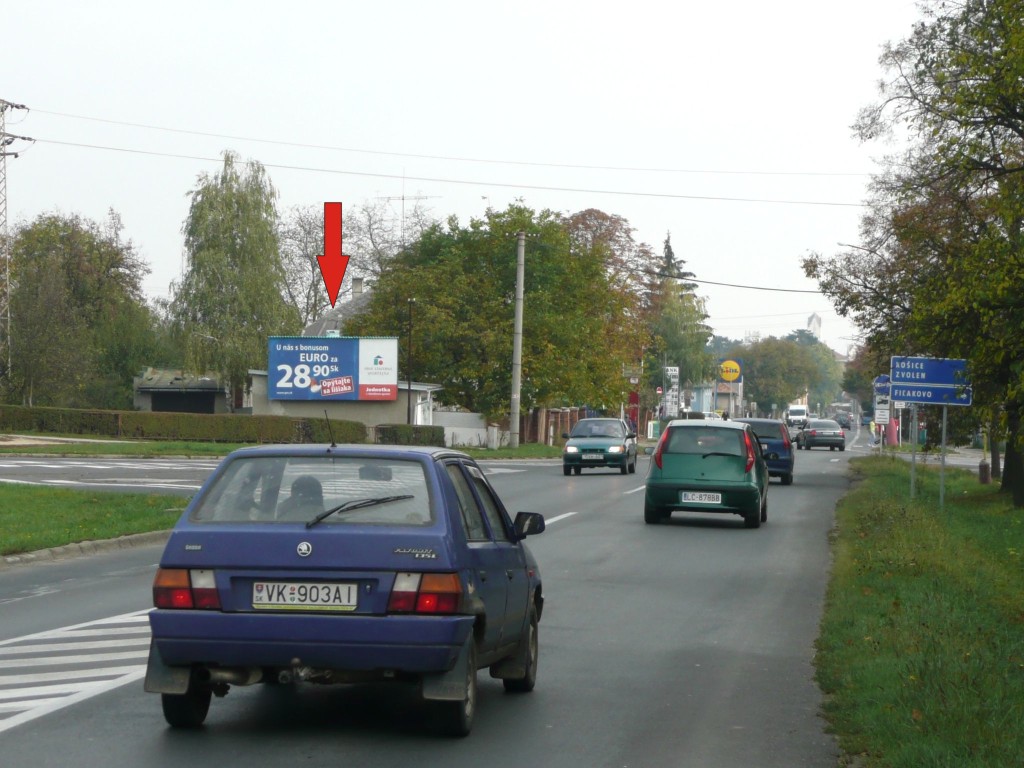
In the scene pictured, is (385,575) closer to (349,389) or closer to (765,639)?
(765,639)

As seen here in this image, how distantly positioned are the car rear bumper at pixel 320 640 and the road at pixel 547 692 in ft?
1.42

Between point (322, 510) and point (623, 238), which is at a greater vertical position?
point (623, 238)

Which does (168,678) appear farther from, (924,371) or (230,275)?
(230,275)

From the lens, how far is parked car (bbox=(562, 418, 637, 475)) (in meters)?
40.6

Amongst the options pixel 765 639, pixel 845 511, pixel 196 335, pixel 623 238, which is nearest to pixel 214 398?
pixel 196 335

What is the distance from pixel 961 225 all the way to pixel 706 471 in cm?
740

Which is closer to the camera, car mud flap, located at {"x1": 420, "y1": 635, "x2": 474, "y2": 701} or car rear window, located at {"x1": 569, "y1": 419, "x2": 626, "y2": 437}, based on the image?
car mud flap, located at {"x1": 420, "y1": 635, "x2": 474, "y2": 701}

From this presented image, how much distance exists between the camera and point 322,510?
704 centimetres

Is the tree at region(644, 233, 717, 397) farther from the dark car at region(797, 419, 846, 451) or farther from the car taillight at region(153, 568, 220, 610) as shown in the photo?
the car taillight at region(153, 568, 220, 610)

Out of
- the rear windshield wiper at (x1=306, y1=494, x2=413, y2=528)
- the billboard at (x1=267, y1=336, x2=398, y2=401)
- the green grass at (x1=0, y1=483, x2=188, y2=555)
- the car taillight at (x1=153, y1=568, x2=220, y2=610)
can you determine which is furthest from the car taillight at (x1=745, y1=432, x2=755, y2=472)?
the billboard at (x1=267, y1=336, x2=398, y2=401)

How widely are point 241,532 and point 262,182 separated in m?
67.9

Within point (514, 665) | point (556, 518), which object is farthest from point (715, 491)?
point (514, 665)

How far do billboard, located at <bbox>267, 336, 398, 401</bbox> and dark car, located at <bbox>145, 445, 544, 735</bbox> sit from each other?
55467mm

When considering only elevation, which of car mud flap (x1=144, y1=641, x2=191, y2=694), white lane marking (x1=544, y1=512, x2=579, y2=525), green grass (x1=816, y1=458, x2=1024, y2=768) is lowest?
white lane marking (x1=544, y1=512, x2=579, y2=525)
